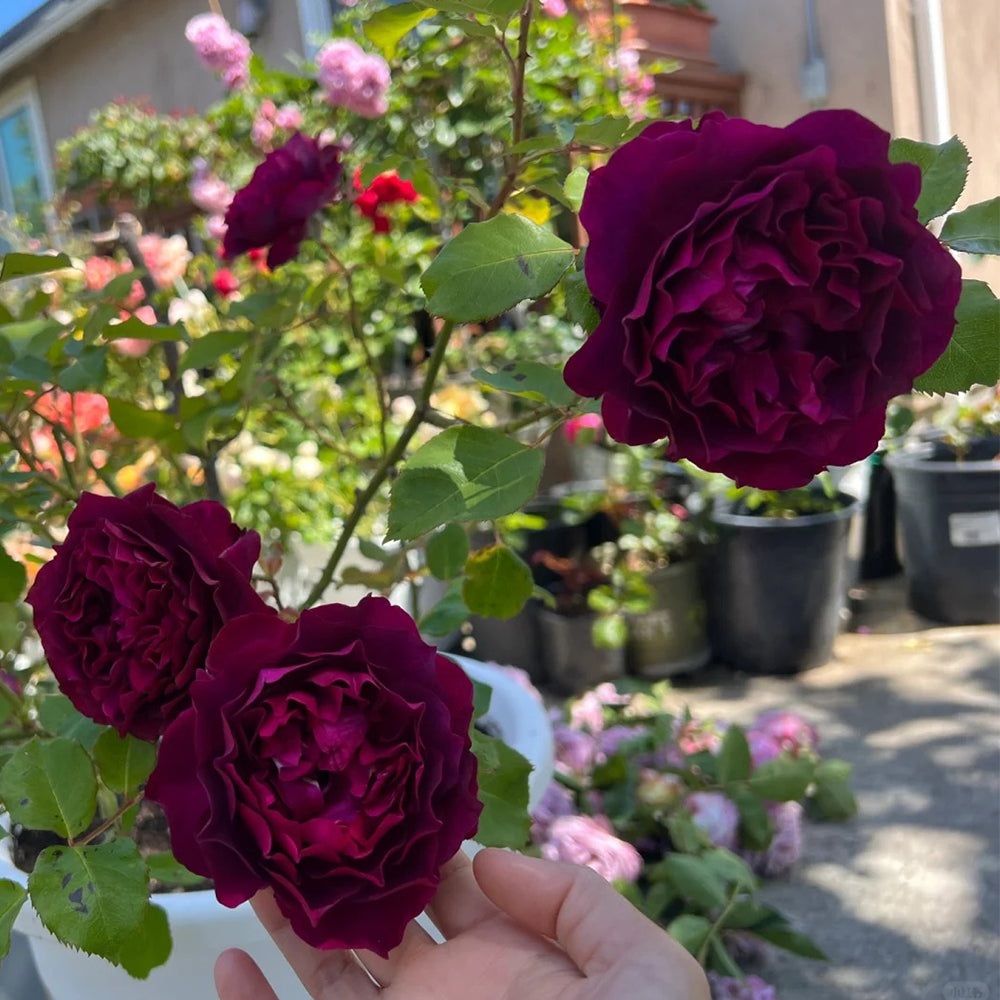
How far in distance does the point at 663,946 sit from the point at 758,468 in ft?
0.97

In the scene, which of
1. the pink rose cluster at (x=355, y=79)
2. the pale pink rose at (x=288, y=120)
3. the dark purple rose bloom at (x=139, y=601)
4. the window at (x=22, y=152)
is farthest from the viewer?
the window at (x=22, y=152)

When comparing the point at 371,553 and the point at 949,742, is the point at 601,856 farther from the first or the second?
the point at 949,742

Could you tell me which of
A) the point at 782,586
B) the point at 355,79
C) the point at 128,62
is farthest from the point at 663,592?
the point at 128,62

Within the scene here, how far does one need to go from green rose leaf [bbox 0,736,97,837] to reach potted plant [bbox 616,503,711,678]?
73.4 inches

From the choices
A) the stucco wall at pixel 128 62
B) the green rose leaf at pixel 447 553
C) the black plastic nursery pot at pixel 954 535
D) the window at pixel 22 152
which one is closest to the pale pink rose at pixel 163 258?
the green rose leaf at pixel 447 553

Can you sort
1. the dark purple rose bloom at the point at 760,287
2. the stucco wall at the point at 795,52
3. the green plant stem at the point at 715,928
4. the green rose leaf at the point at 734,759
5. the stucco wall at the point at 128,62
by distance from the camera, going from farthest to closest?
1. the stucco wall at the point at 128,62
2. the stucco wall at the point at 795,52
3. the green rose leaf at the point at 734,759
4. the green plant stem at the point at 715,928
5. the dark purple rose bloom at the point at 760,287

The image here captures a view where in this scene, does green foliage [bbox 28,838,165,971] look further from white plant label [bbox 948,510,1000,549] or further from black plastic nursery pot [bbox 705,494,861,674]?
white plant label [bbox 948,510,1000,549]

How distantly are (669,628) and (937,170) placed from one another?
79.8 inches

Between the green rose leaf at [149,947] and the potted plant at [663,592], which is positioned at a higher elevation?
the green rose leaf at [149,947]

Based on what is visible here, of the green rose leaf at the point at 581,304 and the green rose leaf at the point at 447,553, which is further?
the green rose leaf at the point at 447,553

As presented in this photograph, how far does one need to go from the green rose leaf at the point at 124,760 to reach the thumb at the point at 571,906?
20 centimetres

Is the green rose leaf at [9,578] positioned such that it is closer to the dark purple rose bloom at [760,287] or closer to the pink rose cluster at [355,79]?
the dark purple rose bloom at [760,287]

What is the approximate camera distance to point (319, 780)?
1.42 ft

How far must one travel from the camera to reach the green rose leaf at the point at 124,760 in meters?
0.55
